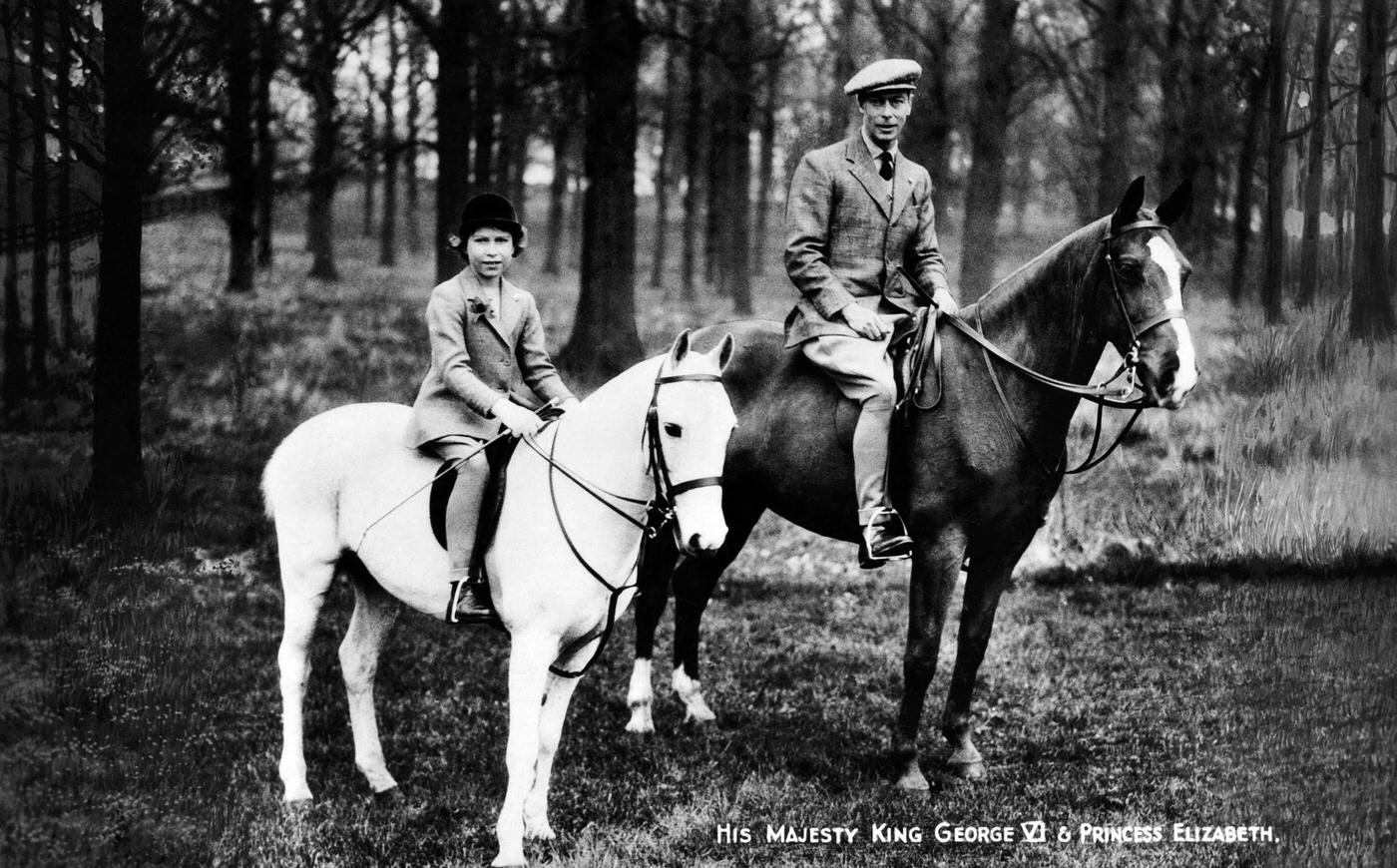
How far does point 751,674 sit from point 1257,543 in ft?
10.7

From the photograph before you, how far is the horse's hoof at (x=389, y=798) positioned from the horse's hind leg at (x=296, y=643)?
0.32m

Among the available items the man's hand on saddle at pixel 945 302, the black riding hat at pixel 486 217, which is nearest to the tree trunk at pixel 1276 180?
the man's hand on saddle at pixel 945 302

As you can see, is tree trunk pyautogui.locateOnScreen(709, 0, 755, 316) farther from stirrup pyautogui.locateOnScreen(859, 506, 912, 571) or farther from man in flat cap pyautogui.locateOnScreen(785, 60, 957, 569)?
stirrup pyautogui.locateOnScreen(859, 506, 912, 571)

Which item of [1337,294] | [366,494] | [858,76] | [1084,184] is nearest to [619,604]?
[366,494]

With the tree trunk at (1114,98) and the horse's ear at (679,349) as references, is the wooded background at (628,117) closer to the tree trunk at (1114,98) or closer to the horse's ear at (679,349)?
the tree trunk at (1114,98)

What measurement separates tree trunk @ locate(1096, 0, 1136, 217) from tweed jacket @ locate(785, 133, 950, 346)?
3466 millimetres

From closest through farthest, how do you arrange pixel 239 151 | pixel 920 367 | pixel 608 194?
pixel 920 367 < pixel 239 151 < pixel 608 194

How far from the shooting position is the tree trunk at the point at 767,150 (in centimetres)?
983

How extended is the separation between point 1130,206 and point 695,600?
3.30 meters

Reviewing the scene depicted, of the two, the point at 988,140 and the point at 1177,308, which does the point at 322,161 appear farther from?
the point at 1177,308

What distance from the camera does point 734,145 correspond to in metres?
12.1

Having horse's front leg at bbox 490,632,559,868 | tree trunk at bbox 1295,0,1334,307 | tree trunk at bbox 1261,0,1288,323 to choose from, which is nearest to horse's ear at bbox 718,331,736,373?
horse's front leg at bbox 490,632,559,868

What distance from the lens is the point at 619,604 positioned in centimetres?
476

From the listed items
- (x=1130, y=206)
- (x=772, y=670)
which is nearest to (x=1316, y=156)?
(x=1130, y=206)
